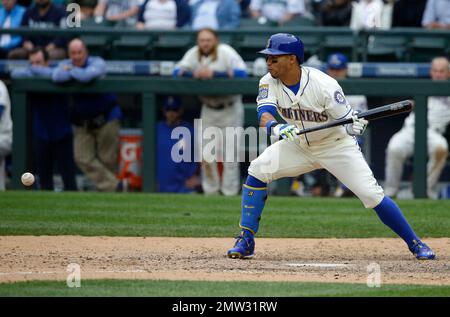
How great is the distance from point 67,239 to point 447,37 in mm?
6622

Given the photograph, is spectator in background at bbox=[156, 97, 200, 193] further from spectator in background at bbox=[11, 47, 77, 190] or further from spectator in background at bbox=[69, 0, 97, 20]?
spectator in background at bbox=[69, 0, 97, 20]

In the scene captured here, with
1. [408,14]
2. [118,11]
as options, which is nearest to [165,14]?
[118,11]

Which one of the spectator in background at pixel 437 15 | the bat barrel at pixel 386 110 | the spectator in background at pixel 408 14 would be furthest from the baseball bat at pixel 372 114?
the spectator in background at pixel 408 14

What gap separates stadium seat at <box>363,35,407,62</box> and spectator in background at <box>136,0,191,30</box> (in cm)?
261

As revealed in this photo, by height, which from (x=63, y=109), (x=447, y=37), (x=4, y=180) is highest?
(x=447, y=37)

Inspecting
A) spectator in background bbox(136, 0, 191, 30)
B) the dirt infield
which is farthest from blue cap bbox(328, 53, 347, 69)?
the dirt infield

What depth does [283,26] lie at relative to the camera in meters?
13.8

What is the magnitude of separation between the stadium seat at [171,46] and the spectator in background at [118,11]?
0.95 metres

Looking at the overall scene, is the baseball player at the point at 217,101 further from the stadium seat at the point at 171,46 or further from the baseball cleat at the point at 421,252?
the baseball cleat at the point at 421,252

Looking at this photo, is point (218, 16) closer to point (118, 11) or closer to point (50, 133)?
point (118, 11)
